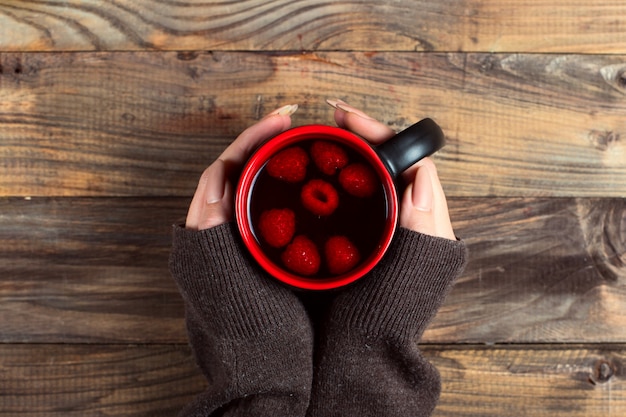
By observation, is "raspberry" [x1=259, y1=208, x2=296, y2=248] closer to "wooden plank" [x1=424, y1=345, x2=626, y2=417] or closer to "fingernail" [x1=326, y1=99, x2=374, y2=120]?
"fingernail" [x1=326, y1=99, x2=374, y2=120]

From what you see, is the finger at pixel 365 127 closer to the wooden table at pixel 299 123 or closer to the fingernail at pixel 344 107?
the fingernail at pixel 344 107

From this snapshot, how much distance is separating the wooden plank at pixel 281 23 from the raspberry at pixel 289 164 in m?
0.26

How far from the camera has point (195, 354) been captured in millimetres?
948

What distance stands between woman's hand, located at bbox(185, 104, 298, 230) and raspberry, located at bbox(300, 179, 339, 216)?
0.11 m

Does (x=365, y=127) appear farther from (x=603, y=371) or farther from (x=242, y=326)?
(x=603, y=371)

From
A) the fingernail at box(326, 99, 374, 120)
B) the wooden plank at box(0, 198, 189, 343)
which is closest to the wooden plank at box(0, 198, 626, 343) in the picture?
the wooden plank at box(0, 198, 189, 343)

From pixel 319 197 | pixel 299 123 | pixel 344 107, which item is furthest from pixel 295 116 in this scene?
pixel 319 197

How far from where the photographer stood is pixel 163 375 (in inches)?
39.0

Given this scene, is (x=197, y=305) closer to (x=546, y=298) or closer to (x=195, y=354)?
(x=195, y=354)

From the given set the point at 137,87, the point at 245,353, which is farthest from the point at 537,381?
the point at 137,87

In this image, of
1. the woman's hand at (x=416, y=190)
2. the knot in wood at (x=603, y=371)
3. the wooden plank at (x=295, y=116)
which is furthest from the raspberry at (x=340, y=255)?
the knot in wood at (x=603, y=371)

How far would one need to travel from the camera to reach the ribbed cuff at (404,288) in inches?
33.4

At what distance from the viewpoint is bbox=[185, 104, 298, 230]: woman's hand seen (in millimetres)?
835

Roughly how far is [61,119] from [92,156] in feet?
0.24
